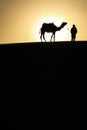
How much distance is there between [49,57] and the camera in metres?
1.69

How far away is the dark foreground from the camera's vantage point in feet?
5.54

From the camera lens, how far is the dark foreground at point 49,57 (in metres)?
1.69

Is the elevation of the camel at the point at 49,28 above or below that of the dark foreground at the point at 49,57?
above

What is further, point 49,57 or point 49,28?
point 49,28

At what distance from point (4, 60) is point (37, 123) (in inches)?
14.5

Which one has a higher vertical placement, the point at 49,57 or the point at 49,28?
the point at 49,28

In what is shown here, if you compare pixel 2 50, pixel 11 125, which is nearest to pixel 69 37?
pixel 2 50

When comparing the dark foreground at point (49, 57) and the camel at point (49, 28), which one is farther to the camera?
the camel at point (49, 28)

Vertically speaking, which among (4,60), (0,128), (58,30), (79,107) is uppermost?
(58,30)

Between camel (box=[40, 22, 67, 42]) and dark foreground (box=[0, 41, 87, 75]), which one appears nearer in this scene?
dark foreground (box=[0, 41, 87, 75])

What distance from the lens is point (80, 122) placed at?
5.40 feet

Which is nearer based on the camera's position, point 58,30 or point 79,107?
point 79,107

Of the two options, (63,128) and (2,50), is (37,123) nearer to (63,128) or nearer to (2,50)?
(63,128)

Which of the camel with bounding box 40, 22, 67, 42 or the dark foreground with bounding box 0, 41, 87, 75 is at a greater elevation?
the camel with bounding box 40, 22, 67, 42
